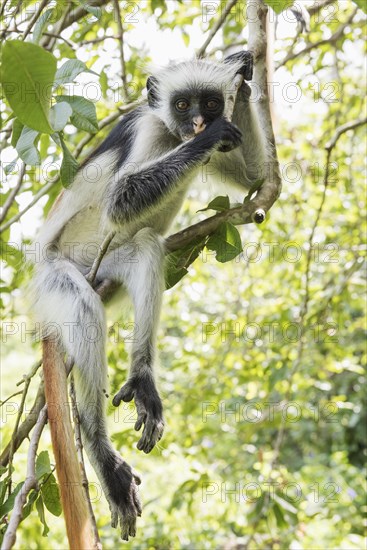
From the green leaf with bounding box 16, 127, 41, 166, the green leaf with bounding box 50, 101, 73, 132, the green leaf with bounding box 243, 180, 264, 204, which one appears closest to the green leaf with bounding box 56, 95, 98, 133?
the green leaf with bounding box 16, 127, 41, 166

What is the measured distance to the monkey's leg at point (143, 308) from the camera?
327 centimetres

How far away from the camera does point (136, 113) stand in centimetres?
435

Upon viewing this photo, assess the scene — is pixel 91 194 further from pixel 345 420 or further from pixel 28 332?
pixel 345 420

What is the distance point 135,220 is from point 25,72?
2220 millimetres

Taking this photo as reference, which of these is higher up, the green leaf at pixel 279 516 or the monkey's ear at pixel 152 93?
the monkey's ear at pixel 152 93

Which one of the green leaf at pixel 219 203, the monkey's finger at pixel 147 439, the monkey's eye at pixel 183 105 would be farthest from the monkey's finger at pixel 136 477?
the monkey's eye at pixel 183 105

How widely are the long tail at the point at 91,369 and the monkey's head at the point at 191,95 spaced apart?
1.09 m

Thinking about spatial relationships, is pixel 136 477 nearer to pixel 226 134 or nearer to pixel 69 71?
pixel 226 134

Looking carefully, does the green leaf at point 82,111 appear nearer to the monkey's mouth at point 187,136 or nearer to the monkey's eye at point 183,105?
the monkey's mouth at point 187,136

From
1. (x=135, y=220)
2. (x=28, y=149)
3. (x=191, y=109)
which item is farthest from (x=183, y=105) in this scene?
(x=28, y=149)

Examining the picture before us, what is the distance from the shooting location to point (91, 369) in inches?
135

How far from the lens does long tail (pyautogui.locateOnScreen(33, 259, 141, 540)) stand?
3.15 meters

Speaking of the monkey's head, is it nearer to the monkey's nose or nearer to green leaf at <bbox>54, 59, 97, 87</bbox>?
the monkey's nose

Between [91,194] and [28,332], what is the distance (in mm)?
1005
